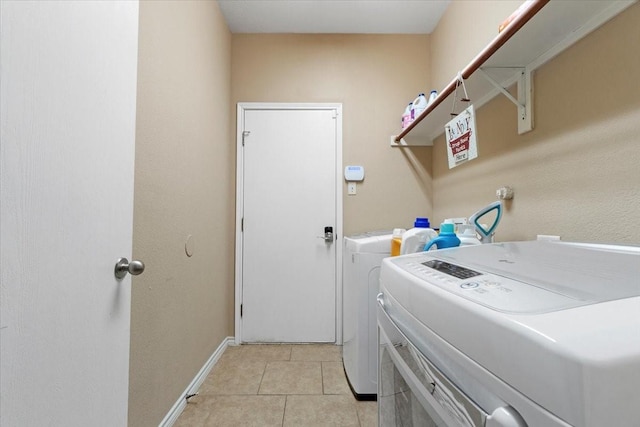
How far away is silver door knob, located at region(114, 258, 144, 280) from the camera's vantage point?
2.29ft

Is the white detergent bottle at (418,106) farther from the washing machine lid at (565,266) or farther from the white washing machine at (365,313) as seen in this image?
the washing machine lid at (565,266)

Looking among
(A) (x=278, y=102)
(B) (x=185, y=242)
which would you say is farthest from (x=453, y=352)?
(A) (x=278, y=102)

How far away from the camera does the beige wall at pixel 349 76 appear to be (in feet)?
7.60

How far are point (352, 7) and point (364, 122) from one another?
2.72 ft

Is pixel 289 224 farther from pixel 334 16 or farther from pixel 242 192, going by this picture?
pixel 334 16

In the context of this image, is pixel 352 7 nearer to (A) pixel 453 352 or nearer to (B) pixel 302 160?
(B) pixel 302 160

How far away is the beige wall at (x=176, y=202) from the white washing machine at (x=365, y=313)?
36.8 inches

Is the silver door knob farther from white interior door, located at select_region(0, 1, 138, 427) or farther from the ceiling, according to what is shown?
the ceiling

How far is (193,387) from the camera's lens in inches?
60.7

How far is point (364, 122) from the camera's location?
2.32 meters

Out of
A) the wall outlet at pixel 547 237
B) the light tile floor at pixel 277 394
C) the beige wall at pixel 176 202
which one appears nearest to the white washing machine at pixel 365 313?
the light tile floor at pixel 277 394

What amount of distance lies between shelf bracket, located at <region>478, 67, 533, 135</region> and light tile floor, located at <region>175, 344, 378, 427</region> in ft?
5.11

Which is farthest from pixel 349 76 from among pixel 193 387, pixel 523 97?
pixel 193 387

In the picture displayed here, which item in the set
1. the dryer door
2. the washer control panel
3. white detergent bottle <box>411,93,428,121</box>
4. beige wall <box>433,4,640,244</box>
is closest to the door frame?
white detergent bottle <box>411,93,428,121</box>
